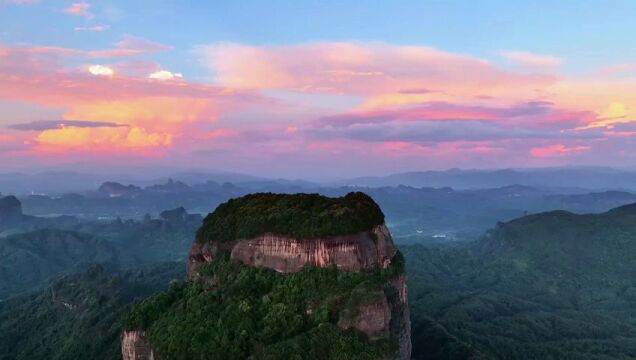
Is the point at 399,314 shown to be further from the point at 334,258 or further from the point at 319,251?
the point at 319,251

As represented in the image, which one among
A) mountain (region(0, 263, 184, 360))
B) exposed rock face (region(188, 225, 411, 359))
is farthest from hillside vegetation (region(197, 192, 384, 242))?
mountain (region(0, 263, 184, 360))

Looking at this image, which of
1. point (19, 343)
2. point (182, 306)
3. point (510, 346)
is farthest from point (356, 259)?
point (19, 343)

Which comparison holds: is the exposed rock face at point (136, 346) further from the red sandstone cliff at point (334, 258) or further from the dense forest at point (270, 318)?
the dense forest at point (270, 318)

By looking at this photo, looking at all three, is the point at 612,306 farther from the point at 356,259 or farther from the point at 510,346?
the point at 356,259

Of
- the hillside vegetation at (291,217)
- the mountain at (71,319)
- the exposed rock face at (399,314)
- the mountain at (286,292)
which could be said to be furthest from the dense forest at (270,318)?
the mountain at (71,319)

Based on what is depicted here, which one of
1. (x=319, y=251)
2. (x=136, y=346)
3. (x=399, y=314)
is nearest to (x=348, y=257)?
(x=319, y=251)

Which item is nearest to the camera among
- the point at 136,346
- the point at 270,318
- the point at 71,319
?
the point at 270,318

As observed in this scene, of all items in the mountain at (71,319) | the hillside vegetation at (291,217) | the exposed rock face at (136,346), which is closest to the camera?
the exposed rock face at (136,346)
